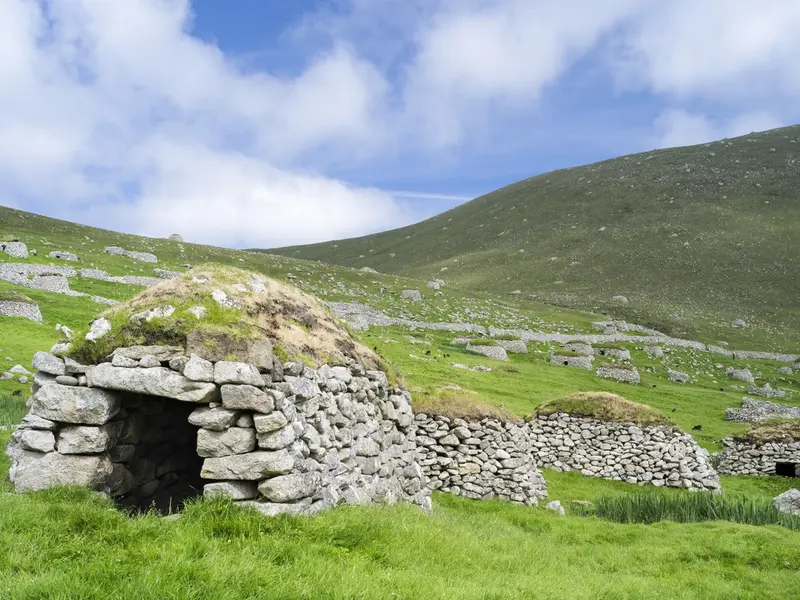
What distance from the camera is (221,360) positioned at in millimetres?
9133

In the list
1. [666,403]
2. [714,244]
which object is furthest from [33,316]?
[714,244]

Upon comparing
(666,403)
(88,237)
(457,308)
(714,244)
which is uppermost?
(714,244)

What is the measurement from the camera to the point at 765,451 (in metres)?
27.9

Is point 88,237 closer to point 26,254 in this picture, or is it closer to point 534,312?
point 26,254

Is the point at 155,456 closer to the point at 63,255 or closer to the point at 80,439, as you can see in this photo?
the point at 80,439

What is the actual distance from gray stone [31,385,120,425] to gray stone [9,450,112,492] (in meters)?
0.60

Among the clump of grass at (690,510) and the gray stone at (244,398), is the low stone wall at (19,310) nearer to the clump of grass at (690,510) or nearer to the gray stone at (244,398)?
the gray stone at (244,398)

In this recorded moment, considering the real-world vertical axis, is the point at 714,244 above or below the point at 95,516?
above

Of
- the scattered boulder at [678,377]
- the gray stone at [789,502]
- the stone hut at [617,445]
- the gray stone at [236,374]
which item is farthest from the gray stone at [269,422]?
the scattered boulder at [678,377]

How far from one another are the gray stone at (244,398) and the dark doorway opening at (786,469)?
27932mm

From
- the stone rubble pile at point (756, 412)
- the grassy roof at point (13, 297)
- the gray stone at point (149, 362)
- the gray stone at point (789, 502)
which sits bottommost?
the gray stone at point (789, 502)

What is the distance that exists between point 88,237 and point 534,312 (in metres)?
70.0

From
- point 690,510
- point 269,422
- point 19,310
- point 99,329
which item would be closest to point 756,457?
point 690,510

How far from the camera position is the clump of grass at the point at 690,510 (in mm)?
15562
